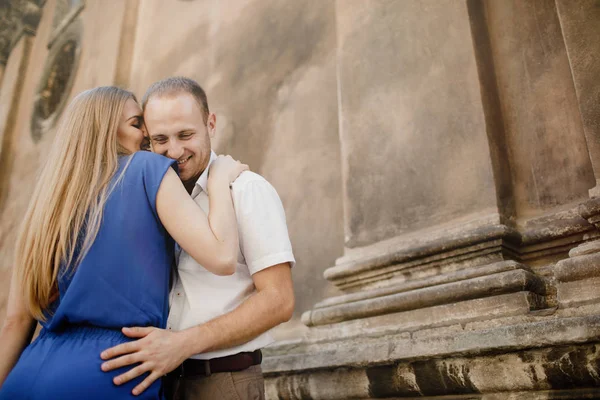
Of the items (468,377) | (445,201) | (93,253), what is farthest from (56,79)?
(468,377)

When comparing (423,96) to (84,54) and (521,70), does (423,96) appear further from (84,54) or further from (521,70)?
(84,54)

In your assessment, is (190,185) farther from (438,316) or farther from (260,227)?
(438,316)

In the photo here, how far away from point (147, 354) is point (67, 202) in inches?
17.5

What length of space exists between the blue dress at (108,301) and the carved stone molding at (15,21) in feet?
32.0

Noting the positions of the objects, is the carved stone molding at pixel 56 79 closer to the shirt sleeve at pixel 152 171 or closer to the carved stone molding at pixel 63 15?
the carved stone molding at pixel 63 15

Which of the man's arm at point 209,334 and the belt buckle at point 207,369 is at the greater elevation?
the man's arm at point 209,334

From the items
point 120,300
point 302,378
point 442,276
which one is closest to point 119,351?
point 120,300

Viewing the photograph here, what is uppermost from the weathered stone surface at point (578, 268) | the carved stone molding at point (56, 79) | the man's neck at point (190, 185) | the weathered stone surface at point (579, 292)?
the carved stone molding at point (56, 79)

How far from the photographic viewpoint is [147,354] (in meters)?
1.24

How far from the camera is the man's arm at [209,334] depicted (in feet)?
4.00

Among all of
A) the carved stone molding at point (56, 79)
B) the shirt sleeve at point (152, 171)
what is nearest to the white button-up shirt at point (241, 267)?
the shirt sleeve at point (152, 171)

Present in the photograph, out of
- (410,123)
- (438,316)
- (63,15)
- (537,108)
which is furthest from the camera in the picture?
(63,15)

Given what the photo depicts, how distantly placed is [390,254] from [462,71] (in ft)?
2.90

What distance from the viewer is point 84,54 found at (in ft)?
25.4
